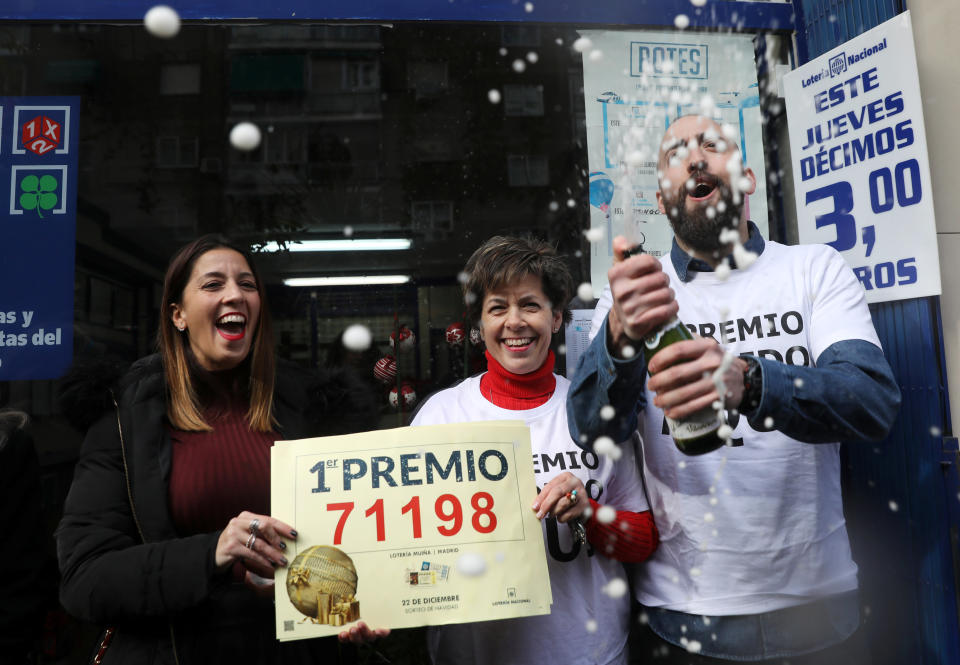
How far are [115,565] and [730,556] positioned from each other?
1553 mm

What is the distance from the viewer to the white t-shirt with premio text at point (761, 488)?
5.65 feet

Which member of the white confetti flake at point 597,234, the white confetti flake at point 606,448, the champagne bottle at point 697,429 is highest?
the white confetti flake at point 597,234

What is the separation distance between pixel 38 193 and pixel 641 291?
273 cm

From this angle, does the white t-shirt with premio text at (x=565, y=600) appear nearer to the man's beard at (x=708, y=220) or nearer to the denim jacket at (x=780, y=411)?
the denim jacket at (x=780, y=411)

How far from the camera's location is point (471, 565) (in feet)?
5.19

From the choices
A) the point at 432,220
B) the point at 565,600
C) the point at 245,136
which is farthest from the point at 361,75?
the point at 565,600

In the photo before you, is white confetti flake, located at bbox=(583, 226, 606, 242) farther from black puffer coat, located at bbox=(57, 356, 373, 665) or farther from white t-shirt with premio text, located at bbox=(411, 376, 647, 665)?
black puffer coat, located at bbox=(57, 356, 373, 665)

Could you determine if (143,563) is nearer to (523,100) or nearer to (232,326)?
(232,326)

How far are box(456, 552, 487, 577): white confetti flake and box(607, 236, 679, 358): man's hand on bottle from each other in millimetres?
677

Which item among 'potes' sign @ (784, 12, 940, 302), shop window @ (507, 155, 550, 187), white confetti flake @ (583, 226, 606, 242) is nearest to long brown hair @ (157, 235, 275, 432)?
white confetti flake @ (583, 226, 606, 242)

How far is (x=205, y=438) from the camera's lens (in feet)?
5.93

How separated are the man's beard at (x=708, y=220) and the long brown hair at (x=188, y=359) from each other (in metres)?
1.29

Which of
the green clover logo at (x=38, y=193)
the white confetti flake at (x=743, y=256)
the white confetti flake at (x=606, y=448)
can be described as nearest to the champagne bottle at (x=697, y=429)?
the white confetti flake at (x=606, y=448)

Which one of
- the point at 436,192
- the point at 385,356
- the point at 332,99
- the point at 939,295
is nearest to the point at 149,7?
the point at 332,99
